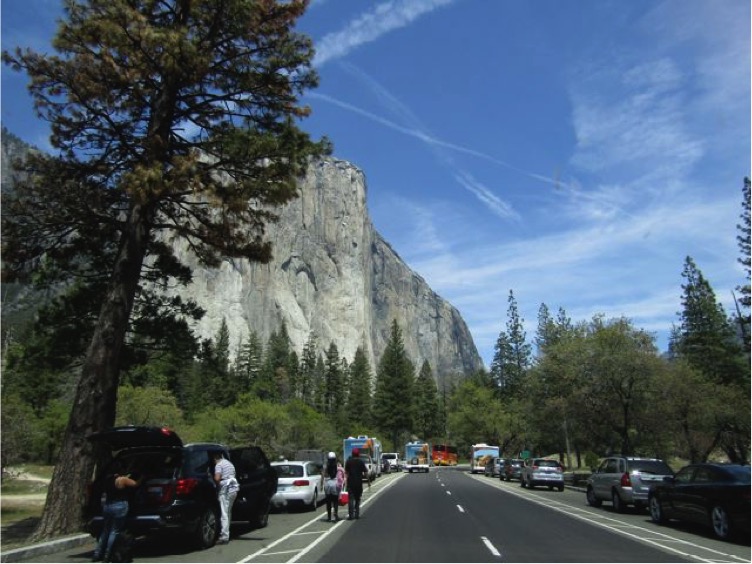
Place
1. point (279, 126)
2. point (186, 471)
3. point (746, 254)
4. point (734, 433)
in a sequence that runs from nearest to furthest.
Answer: point (186, 471) → point (279, 126) → point (734, 433) → point (746, 254)

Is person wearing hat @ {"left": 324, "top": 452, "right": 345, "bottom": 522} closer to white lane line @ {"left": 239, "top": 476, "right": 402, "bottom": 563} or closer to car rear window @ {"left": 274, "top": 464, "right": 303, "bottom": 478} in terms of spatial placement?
white lane line @ {"left": 239, "top": 476, "right": 402, "bottom": 563}

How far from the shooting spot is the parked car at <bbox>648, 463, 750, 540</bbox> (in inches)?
496

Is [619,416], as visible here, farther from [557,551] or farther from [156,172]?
[156,172]

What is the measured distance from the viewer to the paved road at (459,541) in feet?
33.3

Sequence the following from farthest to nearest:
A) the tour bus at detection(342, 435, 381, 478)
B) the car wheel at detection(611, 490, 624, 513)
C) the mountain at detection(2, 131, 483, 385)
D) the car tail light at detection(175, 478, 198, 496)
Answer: the mountain at detection(2, 131, 483, 385) → the tour bus at detection(342, 435, 381, 478) → the car wheel at detection(611, 490, 624, 513) → the car tail light at detection(175, 478, 198, 496)

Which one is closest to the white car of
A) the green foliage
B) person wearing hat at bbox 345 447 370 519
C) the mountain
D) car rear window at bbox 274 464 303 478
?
car rear window at bbox 274 464 303 478

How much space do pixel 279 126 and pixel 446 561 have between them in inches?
434

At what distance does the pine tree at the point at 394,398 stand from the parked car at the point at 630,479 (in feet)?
246

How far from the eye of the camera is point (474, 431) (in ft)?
282

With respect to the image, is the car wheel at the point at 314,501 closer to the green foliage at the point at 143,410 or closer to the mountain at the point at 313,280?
the green foliage at the point at 143,410

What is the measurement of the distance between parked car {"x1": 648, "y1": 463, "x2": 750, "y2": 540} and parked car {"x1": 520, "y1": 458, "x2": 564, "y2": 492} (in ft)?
50.2

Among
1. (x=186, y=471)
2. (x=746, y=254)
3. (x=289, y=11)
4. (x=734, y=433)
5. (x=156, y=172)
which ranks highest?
(x=746, y=254)

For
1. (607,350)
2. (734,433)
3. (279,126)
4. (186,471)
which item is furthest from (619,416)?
(186,471)

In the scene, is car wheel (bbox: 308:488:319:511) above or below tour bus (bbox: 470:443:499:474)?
below
